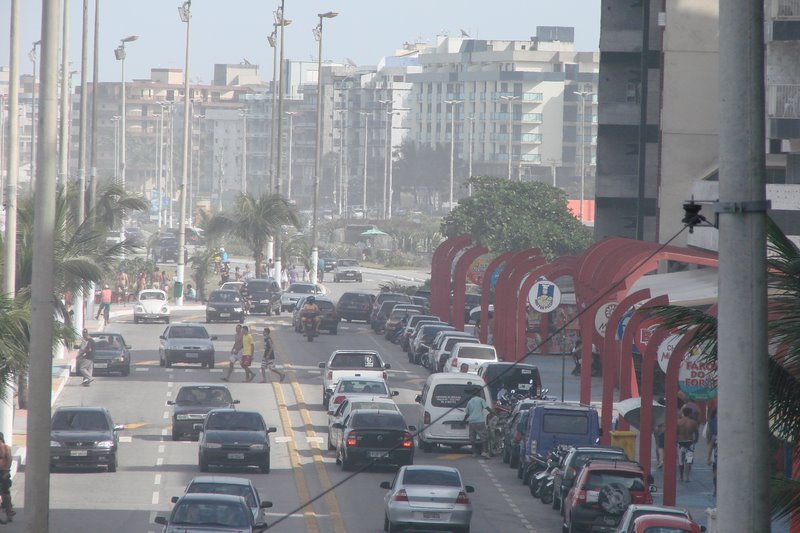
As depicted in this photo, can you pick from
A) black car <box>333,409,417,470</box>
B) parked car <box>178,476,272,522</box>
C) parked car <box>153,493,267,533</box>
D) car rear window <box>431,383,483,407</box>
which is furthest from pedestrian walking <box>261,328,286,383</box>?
parked car <box>153,493,267,533</box>

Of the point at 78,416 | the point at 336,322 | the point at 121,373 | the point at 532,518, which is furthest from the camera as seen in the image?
the point at 336,322

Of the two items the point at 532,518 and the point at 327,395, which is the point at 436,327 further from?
the point at 532,518

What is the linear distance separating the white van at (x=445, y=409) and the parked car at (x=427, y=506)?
9.96 meters

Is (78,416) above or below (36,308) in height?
below

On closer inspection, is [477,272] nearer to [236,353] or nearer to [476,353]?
[476,353]

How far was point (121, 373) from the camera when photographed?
4703 cm

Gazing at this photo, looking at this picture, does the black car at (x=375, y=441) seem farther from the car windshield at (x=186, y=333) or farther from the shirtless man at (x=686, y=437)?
the car windshield at (x=186, y=333)

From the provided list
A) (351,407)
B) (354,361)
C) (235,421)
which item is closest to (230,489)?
(235,421)

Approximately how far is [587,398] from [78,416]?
1251 centimetres

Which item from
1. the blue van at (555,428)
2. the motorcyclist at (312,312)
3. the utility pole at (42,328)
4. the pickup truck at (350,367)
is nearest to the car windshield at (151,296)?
the motorcyclist at (312,312)

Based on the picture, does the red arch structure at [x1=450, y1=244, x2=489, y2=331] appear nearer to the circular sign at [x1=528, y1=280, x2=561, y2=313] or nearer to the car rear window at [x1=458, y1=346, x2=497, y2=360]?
the car rear window at [x1=458, y1=346, x2=497, y2=360]

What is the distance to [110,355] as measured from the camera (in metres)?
46.8

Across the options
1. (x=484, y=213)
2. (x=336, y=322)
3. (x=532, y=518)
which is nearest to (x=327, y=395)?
(x=532, y=518)

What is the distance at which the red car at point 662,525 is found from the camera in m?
19.4
